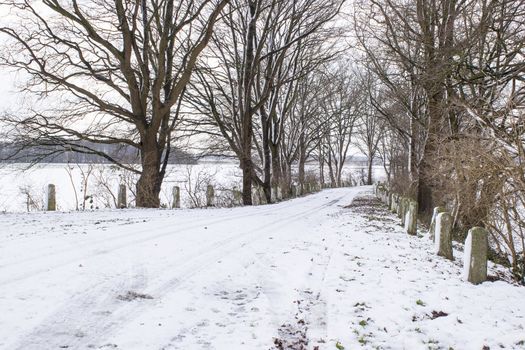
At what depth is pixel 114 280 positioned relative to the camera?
4598 millimetres

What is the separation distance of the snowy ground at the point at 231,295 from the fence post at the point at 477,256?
16cm

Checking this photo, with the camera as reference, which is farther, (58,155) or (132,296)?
(58,155)

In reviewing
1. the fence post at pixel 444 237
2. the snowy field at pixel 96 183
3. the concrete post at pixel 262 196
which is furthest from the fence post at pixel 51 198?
the fence post at pixel 444 237

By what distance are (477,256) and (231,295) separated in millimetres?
3525

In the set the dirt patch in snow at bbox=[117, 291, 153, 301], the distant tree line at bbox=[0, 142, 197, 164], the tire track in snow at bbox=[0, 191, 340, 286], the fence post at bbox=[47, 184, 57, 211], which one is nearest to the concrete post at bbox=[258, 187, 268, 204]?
the distant tree line at bbox=[0, 142, 197, 164]

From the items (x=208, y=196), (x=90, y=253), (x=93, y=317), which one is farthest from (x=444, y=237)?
(x=208, y=196)

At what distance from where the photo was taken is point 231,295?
4570 millimetres

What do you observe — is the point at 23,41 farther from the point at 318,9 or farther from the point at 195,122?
the point at 318,9

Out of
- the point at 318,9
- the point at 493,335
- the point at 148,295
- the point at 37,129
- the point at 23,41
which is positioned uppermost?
the point at 318,9

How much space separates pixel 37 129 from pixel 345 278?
12.1 metres

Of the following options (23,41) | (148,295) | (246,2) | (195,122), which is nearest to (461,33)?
(148,295)

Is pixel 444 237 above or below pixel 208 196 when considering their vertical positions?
below

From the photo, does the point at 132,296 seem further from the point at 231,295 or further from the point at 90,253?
the point at 90,253

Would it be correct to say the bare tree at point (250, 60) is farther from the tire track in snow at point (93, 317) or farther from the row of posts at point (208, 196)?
the tire track in snow at point (93, 317)
